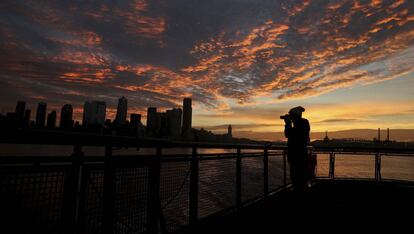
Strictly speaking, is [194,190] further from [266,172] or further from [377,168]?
[377,168]

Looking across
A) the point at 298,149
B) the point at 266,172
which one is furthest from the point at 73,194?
the point at 266,172

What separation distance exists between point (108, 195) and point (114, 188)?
0.12m

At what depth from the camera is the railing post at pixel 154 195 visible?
3506 millimetres

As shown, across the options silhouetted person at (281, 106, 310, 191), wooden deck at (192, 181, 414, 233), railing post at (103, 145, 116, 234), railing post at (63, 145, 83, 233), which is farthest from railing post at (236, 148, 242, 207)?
railing post at (63, 145, 83, 233)

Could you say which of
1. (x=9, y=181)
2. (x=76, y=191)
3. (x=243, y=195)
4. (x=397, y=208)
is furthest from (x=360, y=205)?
(x=9, y=181)

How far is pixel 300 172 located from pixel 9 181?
5.48 metres

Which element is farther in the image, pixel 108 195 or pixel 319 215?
pixel 319 215

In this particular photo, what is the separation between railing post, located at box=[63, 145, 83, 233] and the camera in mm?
2303

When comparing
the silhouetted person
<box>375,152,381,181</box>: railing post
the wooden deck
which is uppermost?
the silhouetted person

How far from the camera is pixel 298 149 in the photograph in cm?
625

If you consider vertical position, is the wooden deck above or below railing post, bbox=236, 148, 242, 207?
below

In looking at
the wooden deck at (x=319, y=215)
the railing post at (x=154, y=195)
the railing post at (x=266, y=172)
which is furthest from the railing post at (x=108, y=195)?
the railing post at (x=266, y=172)

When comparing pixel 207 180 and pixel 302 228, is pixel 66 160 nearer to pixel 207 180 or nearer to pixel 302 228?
pixel 207 180

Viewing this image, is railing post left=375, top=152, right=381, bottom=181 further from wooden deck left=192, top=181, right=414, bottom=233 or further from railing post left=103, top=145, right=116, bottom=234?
railing post left=103, top=145, right=116, bottom=234
